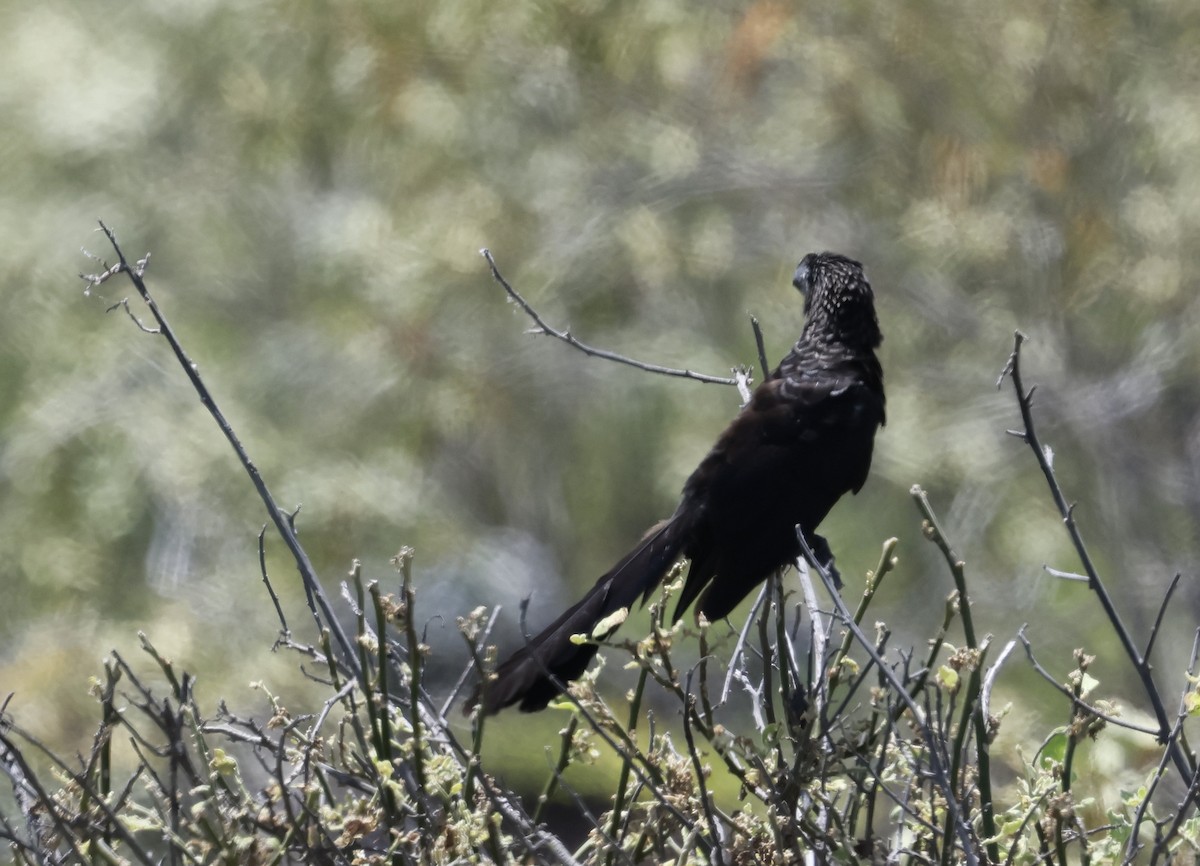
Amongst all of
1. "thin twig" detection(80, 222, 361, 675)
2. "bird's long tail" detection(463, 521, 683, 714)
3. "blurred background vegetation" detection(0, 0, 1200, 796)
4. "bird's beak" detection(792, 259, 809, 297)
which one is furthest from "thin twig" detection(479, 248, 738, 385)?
"blurred background vegetation" detection(0, 0, 1200, 796)

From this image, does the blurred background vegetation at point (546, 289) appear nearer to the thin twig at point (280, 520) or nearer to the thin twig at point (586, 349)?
the thin twig at point (586, 349)

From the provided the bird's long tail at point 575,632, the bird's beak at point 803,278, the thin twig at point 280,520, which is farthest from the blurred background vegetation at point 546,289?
the thin twig at point 280,520

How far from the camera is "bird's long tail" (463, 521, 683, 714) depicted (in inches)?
75.0

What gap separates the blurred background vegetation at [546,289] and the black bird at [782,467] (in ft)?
8.83

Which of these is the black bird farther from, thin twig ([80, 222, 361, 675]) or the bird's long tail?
thin twig ([80, 222, 361, 675])

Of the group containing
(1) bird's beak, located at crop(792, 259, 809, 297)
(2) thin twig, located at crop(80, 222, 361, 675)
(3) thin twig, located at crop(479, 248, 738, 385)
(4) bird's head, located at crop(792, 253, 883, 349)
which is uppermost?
(1) bird's beak, located at crop(792, 259, 809, 297)

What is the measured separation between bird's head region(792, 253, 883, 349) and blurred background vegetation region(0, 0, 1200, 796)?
2647 mm

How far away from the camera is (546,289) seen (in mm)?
6262

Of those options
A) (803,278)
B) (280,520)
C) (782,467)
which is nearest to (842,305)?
(803,278)

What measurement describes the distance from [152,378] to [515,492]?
175 centimetres

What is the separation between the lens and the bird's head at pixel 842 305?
3.00 m

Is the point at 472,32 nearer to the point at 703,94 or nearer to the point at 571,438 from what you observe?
the point at 703,94

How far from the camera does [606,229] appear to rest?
20.9 feet

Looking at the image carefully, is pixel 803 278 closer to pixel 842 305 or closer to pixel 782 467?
pixel 842 305
